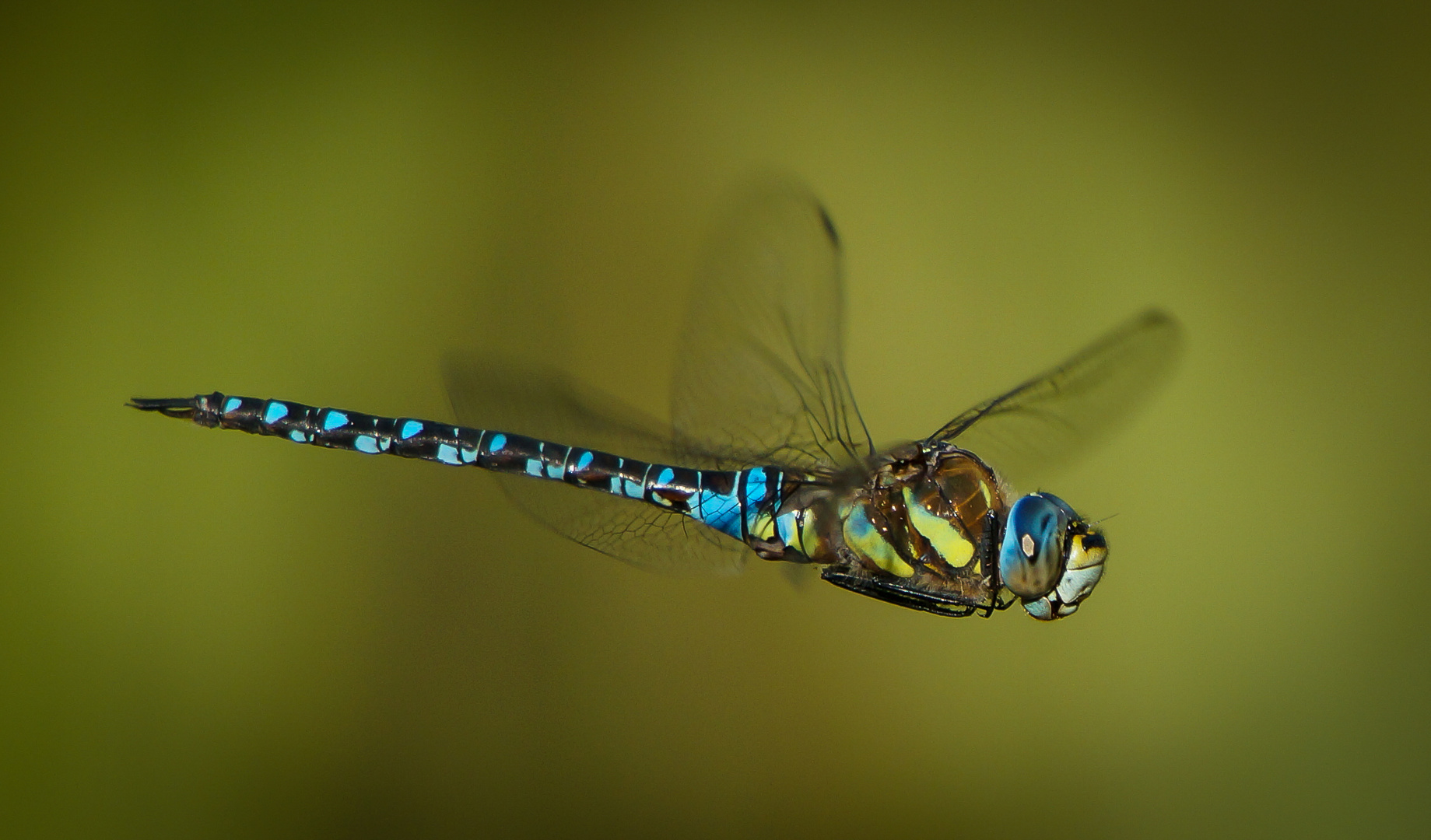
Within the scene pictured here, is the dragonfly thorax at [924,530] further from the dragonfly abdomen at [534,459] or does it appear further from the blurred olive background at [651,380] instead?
the blurred olive background at [651,380]

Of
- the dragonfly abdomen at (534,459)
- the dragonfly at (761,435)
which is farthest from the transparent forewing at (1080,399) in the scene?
the dragonfly abdomen at (534,459)

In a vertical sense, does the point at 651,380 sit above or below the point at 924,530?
above

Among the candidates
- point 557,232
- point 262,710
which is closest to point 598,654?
point 262,710

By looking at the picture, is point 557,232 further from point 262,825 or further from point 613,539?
point 262,825

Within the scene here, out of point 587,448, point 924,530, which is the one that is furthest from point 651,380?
point 924,530

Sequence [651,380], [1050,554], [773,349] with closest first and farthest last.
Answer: [1050,554] < [773,349] < [651,380]

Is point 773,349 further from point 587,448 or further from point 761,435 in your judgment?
point 587,448
